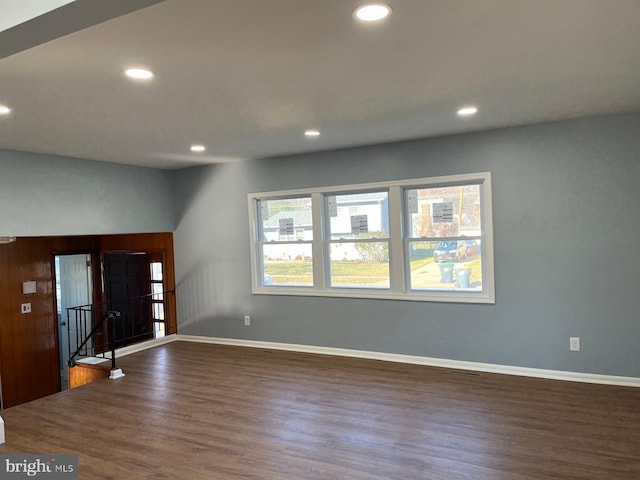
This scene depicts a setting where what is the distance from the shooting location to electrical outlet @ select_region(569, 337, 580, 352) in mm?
4277

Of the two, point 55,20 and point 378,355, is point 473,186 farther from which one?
point 55,20

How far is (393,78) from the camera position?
2.89m

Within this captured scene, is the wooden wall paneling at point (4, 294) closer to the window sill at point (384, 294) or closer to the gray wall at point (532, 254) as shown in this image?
the window sill at point (384, 294)

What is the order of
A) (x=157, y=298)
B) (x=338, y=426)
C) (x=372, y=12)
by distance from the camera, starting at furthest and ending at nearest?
1. (x=157, y=298)
2. (x=338, y=426)
3. (x=372, y=12)

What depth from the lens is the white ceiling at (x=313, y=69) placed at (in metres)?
2.00

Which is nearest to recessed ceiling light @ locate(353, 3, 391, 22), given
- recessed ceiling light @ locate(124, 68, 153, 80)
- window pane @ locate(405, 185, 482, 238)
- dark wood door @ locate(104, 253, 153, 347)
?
recessed ceiling light @ locate(124, 68, 153, 80)

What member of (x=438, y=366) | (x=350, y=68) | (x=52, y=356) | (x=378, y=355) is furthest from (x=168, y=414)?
(x=52, y=356)

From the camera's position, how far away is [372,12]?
6.46 feet

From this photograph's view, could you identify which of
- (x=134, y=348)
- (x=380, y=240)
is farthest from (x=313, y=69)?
(x=134, y=348)

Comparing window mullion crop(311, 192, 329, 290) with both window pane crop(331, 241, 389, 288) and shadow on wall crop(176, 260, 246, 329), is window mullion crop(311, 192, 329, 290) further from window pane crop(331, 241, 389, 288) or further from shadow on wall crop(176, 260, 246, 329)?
shadow on wall crop(176, 260, 246, 329)

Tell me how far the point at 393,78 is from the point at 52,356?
21.6 ft

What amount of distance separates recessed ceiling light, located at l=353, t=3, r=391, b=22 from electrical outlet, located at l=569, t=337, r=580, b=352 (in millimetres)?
3680

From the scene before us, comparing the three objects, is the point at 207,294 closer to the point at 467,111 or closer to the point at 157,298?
the point at 157,298

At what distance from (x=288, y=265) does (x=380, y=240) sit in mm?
1357
